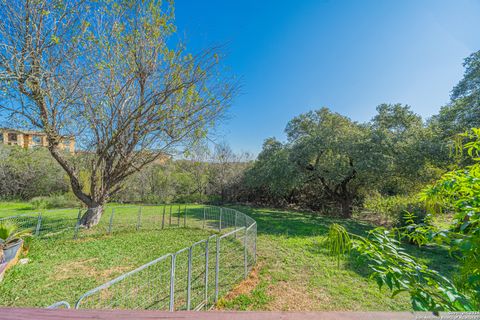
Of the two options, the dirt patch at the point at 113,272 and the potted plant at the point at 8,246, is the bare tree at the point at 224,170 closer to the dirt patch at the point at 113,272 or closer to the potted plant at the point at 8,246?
the dirt patch at the point at 113,272

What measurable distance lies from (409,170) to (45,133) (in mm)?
13439

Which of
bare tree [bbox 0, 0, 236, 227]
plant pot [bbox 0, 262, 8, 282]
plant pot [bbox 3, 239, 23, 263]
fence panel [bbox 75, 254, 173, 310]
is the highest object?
bare tree [bbox 0, 0, 236, 227]

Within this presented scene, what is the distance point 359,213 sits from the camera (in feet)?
37.8

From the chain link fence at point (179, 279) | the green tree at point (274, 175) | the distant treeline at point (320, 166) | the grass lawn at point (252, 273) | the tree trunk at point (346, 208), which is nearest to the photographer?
the chain link fence at point (179, 279)

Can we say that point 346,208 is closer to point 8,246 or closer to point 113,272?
point 113,272

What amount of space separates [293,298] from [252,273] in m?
1.08

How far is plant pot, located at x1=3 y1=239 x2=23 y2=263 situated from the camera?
161 inches

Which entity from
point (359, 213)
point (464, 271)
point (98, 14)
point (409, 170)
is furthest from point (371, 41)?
point (359, 213)

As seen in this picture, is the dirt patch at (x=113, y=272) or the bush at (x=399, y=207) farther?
the bush at (x=399, y=207)

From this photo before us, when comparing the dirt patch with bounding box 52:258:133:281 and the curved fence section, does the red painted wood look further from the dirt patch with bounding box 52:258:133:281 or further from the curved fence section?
the dirt patch with bounding box 52:258:133:281

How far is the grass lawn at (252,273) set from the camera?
313cm

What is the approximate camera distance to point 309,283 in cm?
372

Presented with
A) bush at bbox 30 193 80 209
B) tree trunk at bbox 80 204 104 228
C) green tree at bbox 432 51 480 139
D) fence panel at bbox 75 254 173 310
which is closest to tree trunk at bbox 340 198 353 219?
green tree at bbox 432 51 480 139

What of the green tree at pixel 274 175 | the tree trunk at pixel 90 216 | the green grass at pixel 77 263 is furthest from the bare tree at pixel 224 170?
the tree trunk at pixel 90 216
